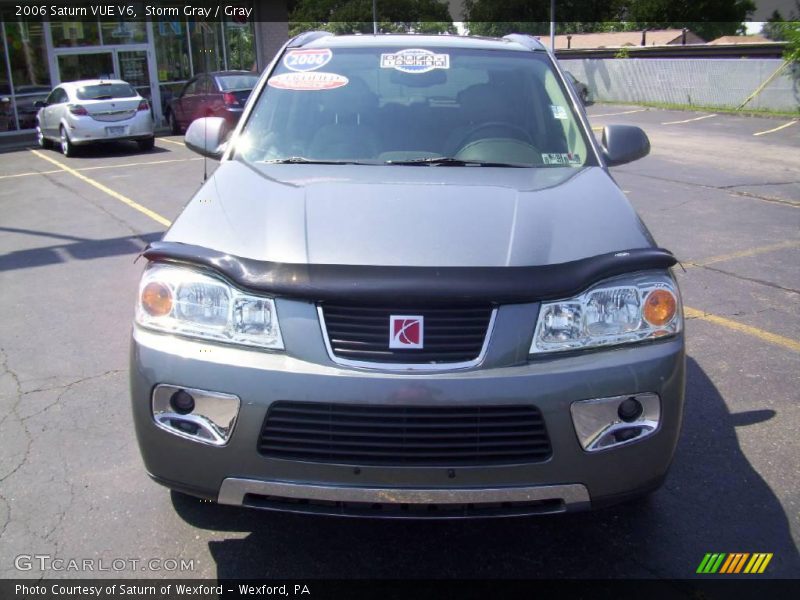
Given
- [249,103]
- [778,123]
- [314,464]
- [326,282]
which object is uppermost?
[249,103]

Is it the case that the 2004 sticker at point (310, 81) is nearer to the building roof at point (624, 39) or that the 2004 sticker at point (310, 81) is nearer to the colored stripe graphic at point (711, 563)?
the colored stripe graphic at point (711, 563)

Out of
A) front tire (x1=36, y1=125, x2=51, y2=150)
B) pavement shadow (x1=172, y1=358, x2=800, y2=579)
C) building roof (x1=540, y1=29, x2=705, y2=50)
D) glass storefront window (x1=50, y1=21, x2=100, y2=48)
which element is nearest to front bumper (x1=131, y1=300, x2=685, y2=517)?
pavement shadow (x1=172, y1=358, x2=800, y2=579)

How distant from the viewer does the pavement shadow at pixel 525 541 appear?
2.83 m

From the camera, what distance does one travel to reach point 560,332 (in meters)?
2.49

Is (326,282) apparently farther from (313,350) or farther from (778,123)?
(778,123)

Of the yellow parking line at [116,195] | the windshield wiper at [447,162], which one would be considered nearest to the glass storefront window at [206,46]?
the yellow parking line at [116,195]

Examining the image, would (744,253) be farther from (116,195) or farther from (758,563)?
(116,195)

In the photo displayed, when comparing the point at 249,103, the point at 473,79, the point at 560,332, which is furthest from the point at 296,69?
the point at 560,332

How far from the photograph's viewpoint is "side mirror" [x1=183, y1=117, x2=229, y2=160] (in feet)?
13.8

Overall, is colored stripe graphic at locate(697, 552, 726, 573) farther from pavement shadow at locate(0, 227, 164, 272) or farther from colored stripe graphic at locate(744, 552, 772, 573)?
pavement shadow at locate(0, 227, 164, 272)

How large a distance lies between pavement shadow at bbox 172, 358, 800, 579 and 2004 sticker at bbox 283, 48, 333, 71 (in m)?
2.36

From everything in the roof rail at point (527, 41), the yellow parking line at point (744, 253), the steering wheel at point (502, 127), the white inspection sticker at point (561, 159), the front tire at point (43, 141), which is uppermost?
the roof rail at point (527, 41)

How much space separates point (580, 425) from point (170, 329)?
4.62 feet

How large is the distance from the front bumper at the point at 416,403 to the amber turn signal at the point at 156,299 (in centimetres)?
16
